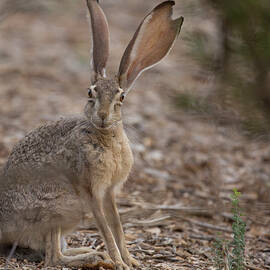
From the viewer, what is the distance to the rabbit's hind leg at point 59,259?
4801 millimetres

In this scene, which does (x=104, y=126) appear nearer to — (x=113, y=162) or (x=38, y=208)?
(x=113, y=162)

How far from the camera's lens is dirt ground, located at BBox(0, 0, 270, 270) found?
5.85 metres

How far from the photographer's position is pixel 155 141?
877cm

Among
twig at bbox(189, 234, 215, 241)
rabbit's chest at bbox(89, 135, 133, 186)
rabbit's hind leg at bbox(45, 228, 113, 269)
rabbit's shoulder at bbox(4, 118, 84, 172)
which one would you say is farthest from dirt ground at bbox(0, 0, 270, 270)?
rabbit's shoulder at bbox(4, 118, 84, 172)

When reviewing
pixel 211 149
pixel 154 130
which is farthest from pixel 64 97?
pixel 211 149

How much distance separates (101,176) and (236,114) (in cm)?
195

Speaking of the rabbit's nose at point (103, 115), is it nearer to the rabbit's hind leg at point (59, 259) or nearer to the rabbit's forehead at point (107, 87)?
the rabbit's forehead at point (107, 87)

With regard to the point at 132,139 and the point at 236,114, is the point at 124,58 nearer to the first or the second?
the point at 132,139

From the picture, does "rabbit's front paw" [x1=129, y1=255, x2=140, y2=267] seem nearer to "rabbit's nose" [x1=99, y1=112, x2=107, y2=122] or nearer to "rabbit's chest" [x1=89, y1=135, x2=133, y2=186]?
"rabbit's chest" [x1=89, y1=135, x2=133, y2=186]

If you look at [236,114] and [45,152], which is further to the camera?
[236,114]

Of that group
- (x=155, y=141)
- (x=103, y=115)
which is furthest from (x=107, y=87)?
(x=155, y=141)

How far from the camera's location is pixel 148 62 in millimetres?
5164

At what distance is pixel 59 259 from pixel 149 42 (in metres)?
2.09

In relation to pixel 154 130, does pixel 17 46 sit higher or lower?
higher
